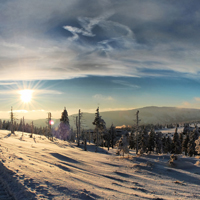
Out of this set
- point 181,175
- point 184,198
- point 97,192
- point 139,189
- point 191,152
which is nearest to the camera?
point 97,192

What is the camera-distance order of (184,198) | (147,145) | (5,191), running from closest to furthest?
(5,191), (184,198), (147,145)

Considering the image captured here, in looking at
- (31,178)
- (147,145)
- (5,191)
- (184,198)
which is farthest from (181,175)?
(147,145)

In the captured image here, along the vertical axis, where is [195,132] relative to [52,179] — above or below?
below

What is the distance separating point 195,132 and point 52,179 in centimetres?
5572

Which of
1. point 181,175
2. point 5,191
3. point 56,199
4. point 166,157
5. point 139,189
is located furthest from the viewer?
point 166,157

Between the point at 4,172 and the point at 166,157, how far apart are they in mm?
20661

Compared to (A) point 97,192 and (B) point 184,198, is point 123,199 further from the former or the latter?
(B) point 184,198

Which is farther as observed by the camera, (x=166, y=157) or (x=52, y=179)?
(x=166, y=157)

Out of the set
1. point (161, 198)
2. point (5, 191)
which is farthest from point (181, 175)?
point (5, 191)

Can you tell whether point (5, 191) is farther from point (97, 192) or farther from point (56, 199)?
point (97, 192)

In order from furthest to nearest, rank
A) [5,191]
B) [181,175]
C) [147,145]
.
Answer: [147,145], [181,175], [5,191]

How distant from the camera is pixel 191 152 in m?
49.8

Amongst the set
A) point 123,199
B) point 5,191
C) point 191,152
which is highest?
point 5,191

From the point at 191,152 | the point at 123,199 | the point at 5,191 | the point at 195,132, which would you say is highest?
the point at 5,191
